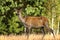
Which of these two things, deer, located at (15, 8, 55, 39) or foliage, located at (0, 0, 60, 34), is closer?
deer, located at (15, 8, 55, 39)

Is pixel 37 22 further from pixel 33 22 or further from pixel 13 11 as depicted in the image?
pixel 13 11

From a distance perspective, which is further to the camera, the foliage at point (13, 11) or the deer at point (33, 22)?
the foliage at point (13, 11)

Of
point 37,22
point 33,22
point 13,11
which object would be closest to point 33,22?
point 33,22

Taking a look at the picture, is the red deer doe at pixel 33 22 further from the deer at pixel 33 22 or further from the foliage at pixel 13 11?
the foliage at pixel 13 11

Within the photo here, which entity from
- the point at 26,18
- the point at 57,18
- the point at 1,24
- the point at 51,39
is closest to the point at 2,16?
the point at 1,24

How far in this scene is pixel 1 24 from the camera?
25438 mm

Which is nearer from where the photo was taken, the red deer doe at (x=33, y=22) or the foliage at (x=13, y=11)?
the red deer doe at (x=33, y=22)

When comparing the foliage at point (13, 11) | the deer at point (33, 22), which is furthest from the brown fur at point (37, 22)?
the foliage at point (13, 11)

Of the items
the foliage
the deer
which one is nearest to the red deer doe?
the deer

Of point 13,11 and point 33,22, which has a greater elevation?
point 33,22

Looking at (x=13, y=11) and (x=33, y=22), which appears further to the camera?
(x=13, y=11)

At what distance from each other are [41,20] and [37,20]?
29cm

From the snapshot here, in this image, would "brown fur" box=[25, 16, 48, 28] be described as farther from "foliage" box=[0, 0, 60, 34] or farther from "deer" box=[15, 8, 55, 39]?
"foliage" box=[0, 0, 60, 34]

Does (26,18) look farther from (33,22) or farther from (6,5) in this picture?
(6,5)
